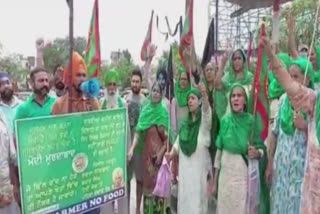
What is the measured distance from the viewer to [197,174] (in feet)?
13.7

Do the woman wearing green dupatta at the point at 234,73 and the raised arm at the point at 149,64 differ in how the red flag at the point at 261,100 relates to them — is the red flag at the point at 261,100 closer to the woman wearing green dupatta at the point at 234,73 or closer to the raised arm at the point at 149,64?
the woman wearing green dupatta at the point at 234,73

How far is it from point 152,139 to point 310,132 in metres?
2.42

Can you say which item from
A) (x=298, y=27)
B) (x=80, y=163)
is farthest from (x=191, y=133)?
(x=298, y=27)

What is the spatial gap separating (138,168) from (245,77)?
4.41ft

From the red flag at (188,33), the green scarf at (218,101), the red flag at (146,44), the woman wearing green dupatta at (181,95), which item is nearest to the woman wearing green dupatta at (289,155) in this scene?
the green scarf at (218,101)

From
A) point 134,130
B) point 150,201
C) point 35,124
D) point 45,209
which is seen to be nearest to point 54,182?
point 45,209

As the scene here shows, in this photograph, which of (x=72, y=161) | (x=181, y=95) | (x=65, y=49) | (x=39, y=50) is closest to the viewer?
(x=72, y=161)

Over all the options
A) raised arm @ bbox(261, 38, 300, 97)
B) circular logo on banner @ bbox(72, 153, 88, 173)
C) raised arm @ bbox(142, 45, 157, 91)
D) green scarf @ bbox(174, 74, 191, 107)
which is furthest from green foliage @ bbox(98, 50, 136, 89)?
raised arm @ bbox(261, 38, 300, 97)

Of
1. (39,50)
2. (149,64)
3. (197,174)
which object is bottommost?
(197,174)

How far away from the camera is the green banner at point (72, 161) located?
273cm

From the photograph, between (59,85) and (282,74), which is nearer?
(282,74)

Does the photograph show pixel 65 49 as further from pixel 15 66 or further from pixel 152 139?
pixel 15 66

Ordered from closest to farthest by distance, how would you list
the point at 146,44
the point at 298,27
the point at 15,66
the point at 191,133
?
1. the point at 191,133
2. the point at 146,44
3. the point at 298,27
4. the point at 15,66

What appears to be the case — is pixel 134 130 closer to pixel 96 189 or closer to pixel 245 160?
pixel 245 160
